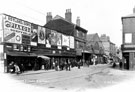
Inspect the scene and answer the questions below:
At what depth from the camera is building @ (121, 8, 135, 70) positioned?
3347 cm

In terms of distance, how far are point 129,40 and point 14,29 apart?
20.1 meters

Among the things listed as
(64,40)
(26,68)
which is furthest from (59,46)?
(26,68)

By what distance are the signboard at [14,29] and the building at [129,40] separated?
17.3 meters

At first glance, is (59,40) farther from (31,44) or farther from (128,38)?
(128,38)

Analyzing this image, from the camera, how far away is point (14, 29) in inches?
1012

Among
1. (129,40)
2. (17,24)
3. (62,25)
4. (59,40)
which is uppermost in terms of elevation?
(62,25)

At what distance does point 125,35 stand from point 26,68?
18481 mm

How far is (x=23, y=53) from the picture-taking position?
88.3 feet

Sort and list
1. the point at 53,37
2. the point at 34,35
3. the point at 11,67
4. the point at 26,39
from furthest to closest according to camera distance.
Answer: the point at 53,37 → the point at 34,35 → the point at 26,39 → the point at 11,67

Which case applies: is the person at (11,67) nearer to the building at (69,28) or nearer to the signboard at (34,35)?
the signboard at (34,35)

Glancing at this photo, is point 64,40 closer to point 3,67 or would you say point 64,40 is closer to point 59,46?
point 59,46

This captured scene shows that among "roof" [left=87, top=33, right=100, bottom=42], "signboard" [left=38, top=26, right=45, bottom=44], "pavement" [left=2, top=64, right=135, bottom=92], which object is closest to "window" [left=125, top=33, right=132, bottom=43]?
"pavement" [left=2, top=64, right=135, bottom=92]

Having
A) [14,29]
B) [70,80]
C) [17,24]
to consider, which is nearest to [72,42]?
[17,24]

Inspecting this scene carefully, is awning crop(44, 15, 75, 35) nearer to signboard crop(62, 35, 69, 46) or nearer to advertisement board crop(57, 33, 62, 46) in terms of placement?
signboard crop(62, 35, 69, 46)
